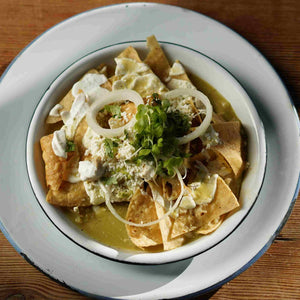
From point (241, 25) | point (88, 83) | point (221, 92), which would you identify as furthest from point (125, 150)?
point (241, 25)

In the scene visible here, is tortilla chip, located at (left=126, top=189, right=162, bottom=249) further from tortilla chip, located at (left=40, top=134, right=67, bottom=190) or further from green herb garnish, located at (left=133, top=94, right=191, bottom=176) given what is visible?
tortilla chip, located at (left=40, top=134, right=67, bottom=190)

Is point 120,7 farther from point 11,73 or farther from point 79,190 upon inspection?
point 79,190

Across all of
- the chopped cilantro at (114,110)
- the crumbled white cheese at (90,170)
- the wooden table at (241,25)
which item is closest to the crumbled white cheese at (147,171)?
the crumbled white cheese at (90,170)

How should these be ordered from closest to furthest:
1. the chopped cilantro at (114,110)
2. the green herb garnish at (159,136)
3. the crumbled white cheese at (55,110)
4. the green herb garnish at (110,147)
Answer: the green herb garnish at (159,136) → the green herb garnish at (110,147) → the chopped cilantro at (114,110) → the crumbled white cheese at (55,110)

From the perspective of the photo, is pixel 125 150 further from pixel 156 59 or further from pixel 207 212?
pixel 156 59

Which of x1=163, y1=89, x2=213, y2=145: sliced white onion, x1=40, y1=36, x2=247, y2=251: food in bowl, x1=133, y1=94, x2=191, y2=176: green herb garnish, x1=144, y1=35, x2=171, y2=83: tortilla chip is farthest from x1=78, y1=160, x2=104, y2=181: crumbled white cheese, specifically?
x1=144, y1=35, x2=171, y2=83: tortilla chip

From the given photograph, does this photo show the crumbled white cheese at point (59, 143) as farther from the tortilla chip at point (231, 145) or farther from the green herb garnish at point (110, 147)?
the tortilla chip at point (231, 145)

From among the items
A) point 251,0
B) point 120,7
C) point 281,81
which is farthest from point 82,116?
point 251,0

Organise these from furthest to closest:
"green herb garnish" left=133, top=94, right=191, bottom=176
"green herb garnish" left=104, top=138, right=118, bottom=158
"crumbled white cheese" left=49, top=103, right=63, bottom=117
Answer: "crumbled white cheese" left=49, top=103, right=63, bottom=117
"green herb garnish" left=104, top=138, right=118, bottom=158
"green herb garnish" left=133, top=94, right=191, bottom=176

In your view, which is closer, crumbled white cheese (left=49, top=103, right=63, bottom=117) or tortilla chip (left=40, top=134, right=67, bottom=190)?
tortilla chip (left=40, top=134, right=67, bottom=190)
